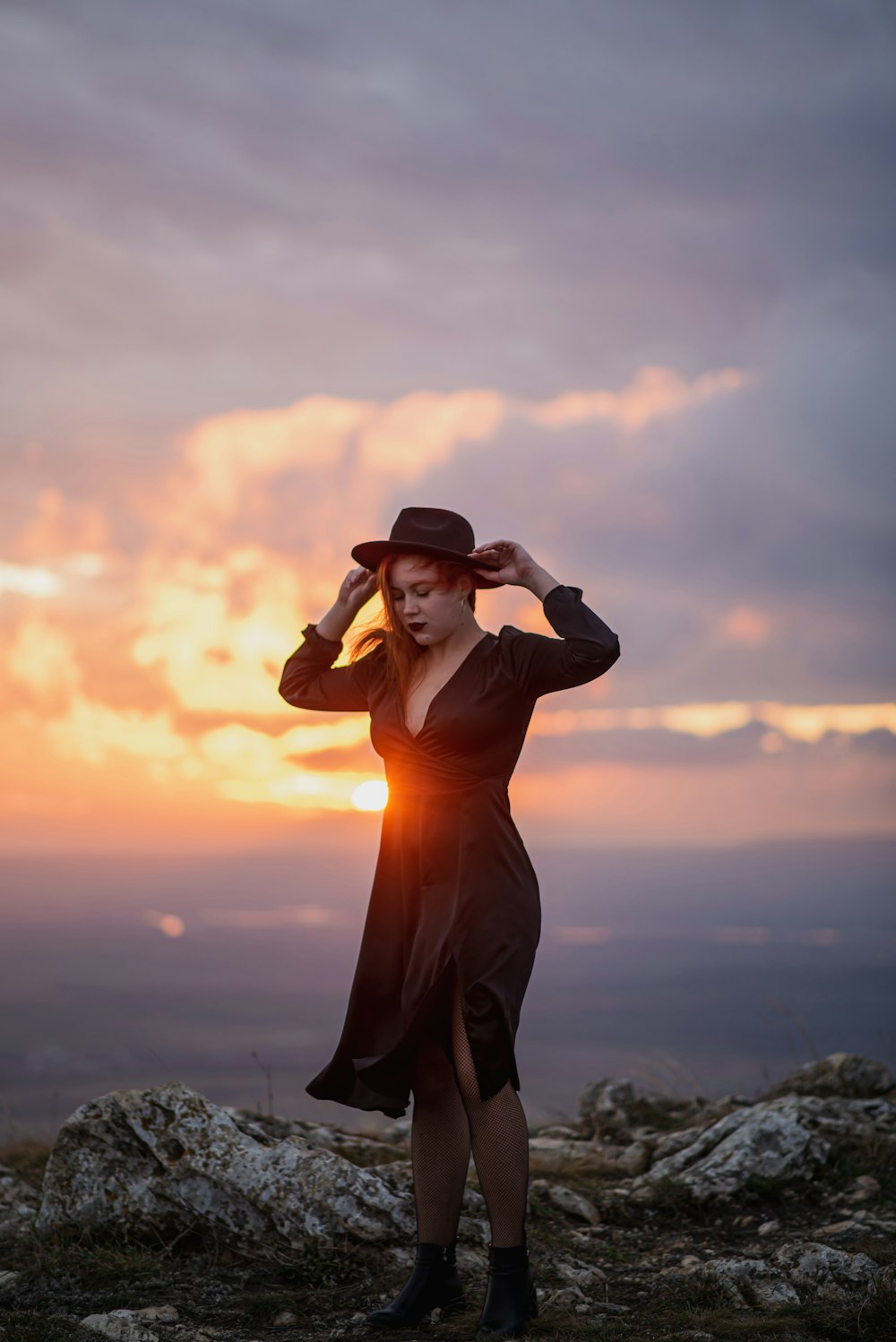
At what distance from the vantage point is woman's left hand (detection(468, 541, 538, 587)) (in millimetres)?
4527

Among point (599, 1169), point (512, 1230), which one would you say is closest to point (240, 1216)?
point (512, 1230)

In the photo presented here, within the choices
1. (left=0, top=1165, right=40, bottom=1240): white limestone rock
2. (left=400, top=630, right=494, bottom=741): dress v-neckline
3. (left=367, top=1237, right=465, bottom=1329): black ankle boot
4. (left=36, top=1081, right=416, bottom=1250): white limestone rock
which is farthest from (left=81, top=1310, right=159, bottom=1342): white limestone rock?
(left=400, top=630, right=494, bottom=741): dress v-neckline

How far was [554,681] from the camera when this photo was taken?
4.36 metres

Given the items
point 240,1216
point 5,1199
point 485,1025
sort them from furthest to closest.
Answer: point 5,1199 < point 240,1216 < point 485,1025

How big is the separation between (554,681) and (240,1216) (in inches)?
106

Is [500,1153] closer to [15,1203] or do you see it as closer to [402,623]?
[402,623]

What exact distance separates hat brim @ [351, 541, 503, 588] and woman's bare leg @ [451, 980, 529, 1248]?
64.2 inches

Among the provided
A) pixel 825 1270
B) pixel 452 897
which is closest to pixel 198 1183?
pixel 452 897

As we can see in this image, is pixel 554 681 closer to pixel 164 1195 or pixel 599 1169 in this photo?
pixel 164 1195

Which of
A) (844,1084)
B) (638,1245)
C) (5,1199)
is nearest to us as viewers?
(638,1245)

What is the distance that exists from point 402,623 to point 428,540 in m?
0.32

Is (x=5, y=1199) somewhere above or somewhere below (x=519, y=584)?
below

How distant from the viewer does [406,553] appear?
4.47m

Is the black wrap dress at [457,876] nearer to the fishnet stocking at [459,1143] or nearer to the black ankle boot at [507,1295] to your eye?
the fishnet stocking at [459,1143]
